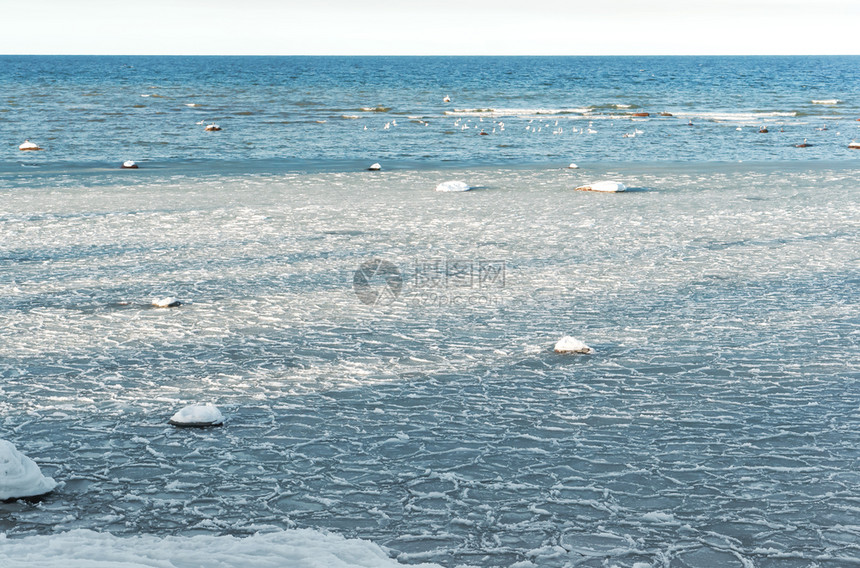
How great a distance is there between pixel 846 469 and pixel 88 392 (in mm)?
5556

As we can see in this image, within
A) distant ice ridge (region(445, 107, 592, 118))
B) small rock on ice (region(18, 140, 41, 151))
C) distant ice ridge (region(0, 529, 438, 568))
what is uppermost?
distant ice ridge (region(445, 107, 592, 118))

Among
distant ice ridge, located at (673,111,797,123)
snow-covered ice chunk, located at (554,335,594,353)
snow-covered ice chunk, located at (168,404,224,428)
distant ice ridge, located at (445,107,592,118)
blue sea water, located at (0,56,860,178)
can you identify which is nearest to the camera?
snow-covered ice chunk, located at (168,404,224,428)

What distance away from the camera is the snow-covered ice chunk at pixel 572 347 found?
830cm

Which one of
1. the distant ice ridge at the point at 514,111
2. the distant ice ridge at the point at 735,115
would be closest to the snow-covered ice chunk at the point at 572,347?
the distant ice ridge at the point at 735,115

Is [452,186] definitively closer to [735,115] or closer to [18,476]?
[18,476]

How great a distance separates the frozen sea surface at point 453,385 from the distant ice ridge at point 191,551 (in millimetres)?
124

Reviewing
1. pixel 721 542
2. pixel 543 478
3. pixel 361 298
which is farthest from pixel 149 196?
pixel 721 542

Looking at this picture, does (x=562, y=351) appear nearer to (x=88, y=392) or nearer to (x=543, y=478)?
(x=543, y=478)

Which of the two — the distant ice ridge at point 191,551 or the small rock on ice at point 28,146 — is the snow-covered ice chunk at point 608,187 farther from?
the small rock on ice at point 28,146

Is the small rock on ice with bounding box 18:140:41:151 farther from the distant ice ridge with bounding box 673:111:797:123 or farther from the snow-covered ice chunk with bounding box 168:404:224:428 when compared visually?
the distant ice ridge with bounding box 673:111:797:123

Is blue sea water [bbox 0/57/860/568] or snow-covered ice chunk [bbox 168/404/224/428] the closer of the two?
blue sea water [bbox 0/57/860/568]

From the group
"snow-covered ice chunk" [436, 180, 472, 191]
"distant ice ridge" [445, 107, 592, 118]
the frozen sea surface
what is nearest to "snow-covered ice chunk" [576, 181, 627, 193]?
"snow-covered ice chunk" [436, 180, 472, 191]

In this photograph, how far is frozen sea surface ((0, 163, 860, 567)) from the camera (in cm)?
529

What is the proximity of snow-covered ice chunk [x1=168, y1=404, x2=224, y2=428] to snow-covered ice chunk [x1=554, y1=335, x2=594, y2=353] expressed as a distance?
317 cm
